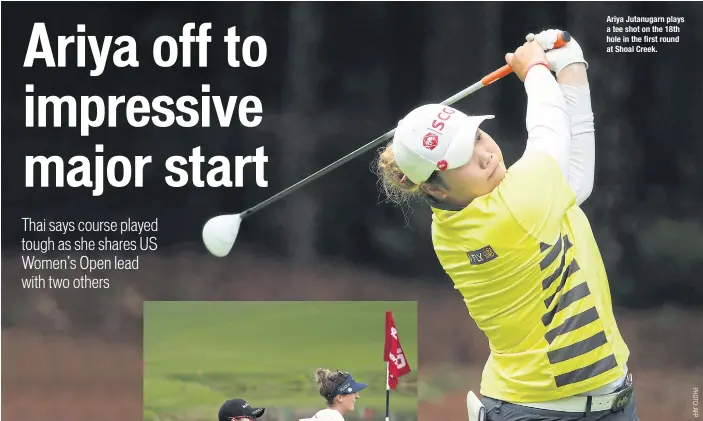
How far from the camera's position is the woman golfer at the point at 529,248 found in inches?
84.8

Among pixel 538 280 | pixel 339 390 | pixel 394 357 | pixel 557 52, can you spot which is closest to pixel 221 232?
pixel 339 390

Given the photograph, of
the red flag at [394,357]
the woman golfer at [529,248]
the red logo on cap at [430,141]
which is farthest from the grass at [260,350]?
the red logo on cap at [430,141]

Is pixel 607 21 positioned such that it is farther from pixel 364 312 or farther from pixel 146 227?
pixel 146 227

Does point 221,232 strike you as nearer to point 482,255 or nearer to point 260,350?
point 260,350

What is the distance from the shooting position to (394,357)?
5.27 metres

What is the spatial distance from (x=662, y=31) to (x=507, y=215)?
3.57 m

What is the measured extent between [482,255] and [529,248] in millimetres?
101

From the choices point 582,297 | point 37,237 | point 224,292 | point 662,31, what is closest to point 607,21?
point 662,31

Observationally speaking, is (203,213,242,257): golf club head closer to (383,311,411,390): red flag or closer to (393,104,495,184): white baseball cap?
(383,311,411,390): red flag

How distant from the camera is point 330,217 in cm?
529

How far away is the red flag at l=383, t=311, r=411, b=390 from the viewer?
5262 mm

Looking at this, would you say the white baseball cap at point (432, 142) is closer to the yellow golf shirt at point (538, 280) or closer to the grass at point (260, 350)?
the yellow golf shirt at point (538, 280)

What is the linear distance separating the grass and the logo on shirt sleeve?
309cm

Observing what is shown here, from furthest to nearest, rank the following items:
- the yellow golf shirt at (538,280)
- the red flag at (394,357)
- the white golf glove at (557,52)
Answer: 1. the red flag at (394,357)
2. the white golf glove at (557,52)
3. the yellow golf shirt at (538,280)
